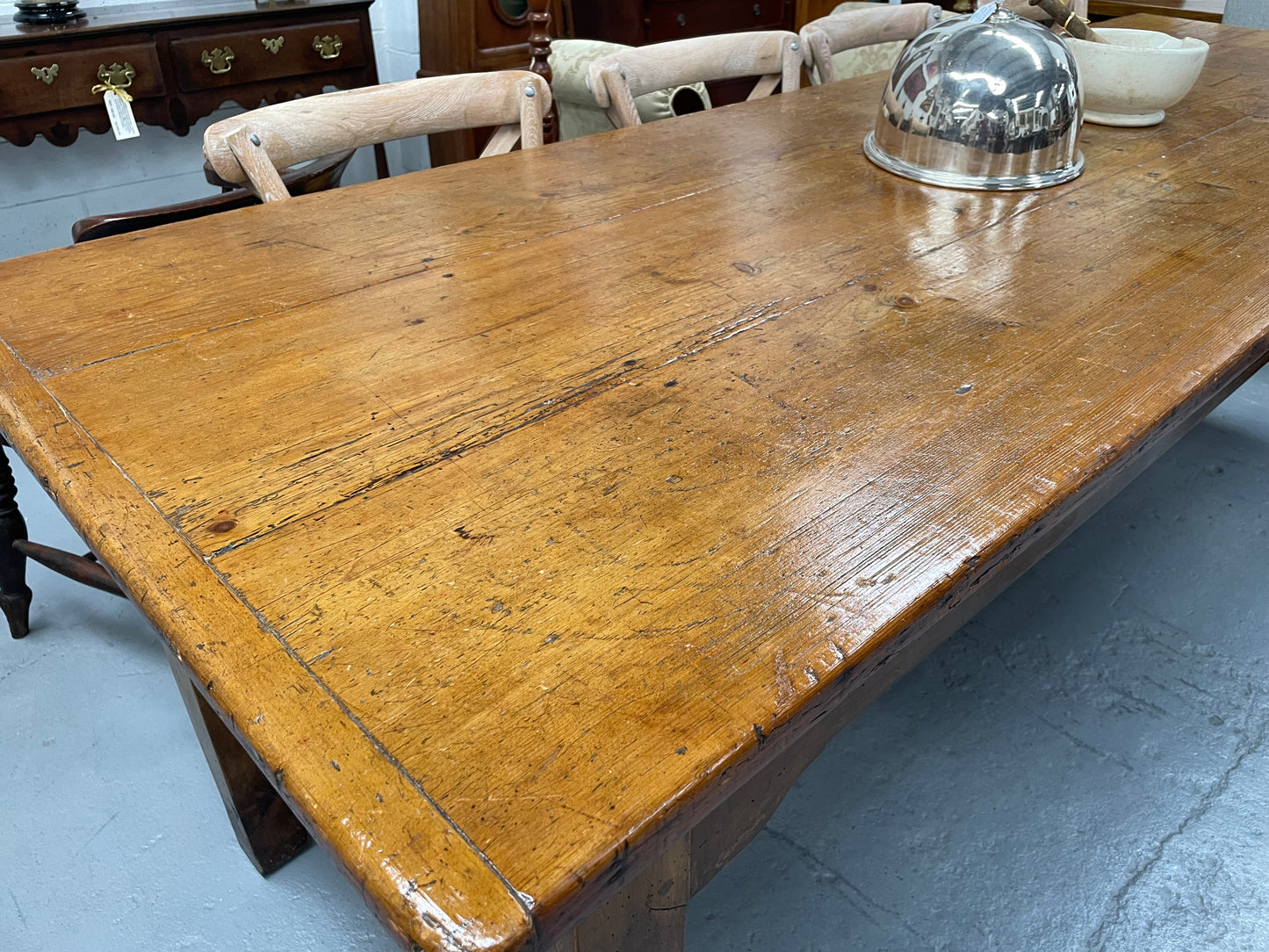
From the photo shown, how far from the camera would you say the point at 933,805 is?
1.18 metres

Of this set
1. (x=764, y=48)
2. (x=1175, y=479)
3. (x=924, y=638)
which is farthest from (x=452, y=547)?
(x=1175, y=479)

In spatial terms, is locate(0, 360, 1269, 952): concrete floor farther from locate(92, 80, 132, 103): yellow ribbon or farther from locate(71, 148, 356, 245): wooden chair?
locate(92, 80, 132, 103): yellow ribbon

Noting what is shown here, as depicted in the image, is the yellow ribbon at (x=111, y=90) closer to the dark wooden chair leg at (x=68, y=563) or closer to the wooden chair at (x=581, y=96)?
the wooden chair at (x=581, y=96)

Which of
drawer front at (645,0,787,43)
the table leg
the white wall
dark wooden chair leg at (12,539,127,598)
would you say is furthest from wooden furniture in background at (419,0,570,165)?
the table leg

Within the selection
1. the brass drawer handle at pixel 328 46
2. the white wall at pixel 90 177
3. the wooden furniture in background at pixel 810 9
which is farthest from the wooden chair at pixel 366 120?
the wooden furniture in background at pixel 810 9

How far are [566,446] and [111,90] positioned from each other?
7.33ft

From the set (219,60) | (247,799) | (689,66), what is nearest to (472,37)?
(219,60)

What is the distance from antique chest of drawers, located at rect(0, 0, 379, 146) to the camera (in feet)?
7.16

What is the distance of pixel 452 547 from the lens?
0.52m

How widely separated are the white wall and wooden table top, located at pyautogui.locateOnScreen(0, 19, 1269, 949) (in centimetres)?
214

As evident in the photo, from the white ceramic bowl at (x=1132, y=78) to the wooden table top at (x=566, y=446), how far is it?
0.25m

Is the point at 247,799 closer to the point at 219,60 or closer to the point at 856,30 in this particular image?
the point at 856,30

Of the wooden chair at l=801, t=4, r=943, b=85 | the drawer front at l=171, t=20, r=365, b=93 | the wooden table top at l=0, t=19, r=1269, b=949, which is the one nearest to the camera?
the wooden table top at l=0, t=19, r=1269, b=949

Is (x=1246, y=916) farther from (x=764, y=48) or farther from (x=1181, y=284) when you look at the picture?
(x=764, y=48)
